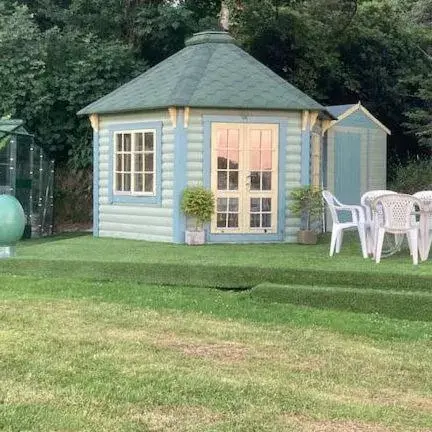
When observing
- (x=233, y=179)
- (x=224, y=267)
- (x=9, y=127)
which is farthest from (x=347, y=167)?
(x=224, y=267)

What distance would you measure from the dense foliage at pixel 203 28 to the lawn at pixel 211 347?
26.5ft

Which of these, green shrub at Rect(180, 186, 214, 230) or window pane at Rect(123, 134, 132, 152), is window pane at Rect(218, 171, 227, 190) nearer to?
green shrub at Rect(180, 186, 214, 230)

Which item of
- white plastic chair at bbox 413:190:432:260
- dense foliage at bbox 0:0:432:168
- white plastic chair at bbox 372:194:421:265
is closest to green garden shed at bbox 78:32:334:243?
white plastic chair at bbox 413:190:432:260

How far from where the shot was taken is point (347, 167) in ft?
45.3

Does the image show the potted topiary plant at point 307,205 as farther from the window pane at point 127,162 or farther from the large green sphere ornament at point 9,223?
the large green sphere ornament at point 9,223

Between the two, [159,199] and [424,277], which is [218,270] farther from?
[159,199]

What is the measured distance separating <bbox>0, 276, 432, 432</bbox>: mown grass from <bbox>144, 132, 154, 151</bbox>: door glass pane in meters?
4.71

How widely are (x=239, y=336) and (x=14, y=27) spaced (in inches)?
513

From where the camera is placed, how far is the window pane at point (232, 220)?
11.0 m

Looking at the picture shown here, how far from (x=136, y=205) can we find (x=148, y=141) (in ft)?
3.47

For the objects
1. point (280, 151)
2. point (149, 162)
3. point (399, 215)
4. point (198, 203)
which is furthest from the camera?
point (149, 162)

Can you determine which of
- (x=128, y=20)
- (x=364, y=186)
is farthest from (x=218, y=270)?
(x=128, y=20)

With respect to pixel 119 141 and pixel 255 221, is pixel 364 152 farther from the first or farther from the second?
pixel 119 141

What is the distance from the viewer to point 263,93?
11.1m
